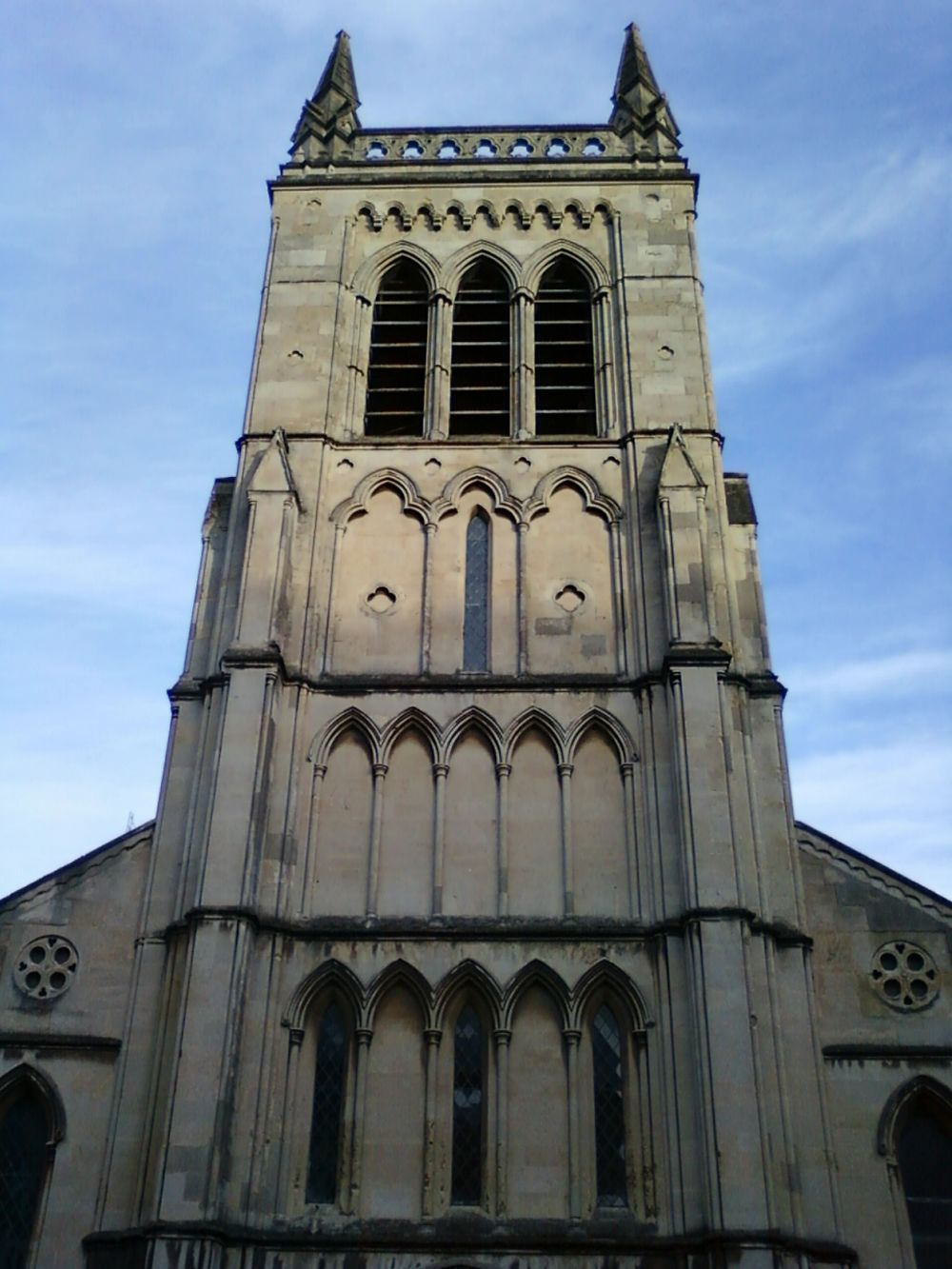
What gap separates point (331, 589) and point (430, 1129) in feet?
21.4

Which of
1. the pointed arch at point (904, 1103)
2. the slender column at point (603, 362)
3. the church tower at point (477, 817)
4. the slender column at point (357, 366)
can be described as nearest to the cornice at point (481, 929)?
the church tower at point (477, 817)

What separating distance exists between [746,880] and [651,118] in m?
14.0

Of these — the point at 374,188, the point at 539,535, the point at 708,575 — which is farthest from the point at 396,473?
the point at 374,188

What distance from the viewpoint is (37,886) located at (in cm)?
1505

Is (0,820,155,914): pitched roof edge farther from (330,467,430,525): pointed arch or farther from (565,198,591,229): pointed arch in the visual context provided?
(565,198,591,229): pointed arch

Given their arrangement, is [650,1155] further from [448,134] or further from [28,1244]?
[448,134]

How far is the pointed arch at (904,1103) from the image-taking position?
1355 cm

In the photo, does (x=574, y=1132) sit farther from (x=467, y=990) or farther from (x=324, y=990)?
(x=324, y=990)

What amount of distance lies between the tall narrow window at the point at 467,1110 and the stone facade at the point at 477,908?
0.04 meters

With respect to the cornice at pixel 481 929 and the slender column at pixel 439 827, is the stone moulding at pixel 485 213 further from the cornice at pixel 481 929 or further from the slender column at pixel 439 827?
the cornice at pixel 481 929

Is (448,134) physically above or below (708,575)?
above

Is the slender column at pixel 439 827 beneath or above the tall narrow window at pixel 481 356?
beneath

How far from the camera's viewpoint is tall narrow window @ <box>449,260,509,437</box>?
19.1m

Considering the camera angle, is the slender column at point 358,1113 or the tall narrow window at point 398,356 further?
the tall narrow window at point 398,356
